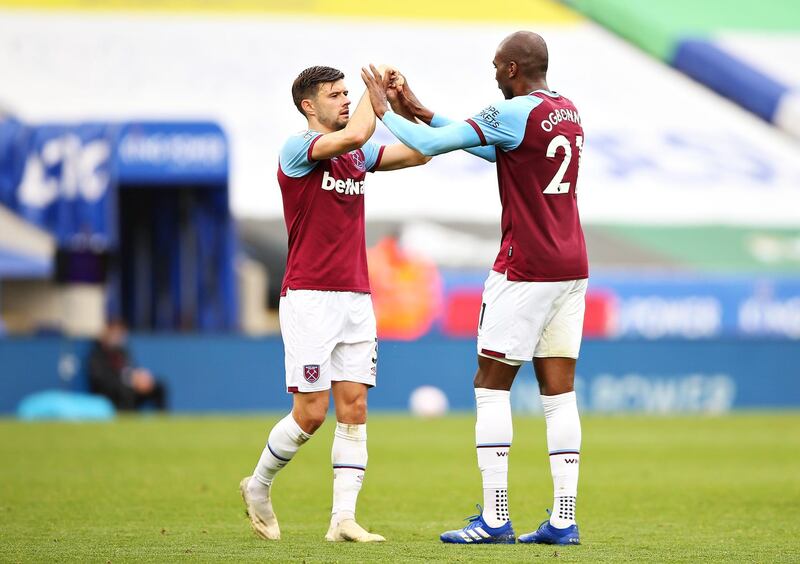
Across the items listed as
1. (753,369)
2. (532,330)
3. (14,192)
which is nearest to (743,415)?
(753,369)

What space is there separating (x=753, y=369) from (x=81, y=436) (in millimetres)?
11089

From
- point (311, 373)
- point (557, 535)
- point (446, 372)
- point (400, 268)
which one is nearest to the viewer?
point (557, 535)

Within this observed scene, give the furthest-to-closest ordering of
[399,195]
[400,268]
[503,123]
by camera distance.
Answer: [399,195], [400,268], [503,123]

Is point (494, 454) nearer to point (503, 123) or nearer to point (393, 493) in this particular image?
point (503, 123)

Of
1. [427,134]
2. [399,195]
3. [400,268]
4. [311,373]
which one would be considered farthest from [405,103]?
Answer: [399,195]

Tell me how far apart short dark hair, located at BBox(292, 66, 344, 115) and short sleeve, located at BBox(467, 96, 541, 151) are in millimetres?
793

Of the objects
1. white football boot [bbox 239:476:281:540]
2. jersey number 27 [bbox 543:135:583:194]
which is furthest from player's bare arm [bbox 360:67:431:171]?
white football boot [bbox 239:476:281:540]

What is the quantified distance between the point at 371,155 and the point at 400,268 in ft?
59.0

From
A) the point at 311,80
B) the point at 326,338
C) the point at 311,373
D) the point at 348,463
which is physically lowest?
the point at 348,463

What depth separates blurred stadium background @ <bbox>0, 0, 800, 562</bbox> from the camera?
949cm

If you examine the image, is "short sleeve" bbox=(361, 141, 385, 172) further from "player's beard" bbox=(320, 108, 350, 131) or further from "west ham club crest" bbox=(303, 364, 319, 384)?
"west ham club crest" bbox=(303, 364, 319, 384)

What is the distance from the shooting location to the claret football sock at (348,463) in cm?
733

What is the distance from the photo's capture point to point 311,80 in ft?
24.1

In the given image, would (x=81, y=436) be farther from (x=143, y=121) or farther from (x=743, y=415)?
(x=743, y=415)
